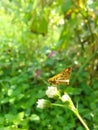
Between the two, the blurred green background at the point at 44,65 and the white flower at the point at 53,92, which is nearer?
the white flower at the point at 53,92

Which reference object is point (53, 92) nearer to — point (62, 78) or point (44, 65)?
point (62, 78)

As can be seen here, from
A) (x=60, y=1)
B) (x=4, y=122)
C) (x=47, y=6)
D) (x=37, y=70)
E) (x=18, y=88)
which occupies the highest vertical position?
(x=47, y=6)

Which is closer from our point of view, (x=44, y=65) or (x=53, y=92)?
(x=53, y=92)

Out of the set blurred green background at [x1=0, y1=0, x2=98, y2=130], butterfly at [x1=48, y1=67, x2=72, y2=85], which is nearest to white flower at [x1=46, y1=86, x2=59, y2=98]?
butterfly at [x1=48, y1=67, x2=72, y2=85]

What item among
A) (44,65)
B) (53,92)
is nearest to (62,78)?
(53,92)

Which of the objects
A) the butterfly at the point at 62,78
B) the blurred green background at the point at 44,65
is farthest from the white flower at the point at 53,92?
the blurred green background at the point at 44,65

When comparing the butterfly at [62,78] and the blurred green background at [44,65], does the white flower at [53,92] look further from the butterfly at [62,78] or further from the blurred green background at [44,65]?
the blurred green background at [44,65]

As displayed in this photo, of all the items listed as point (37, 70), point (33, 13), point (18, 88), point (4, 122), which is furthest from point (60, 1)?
point (4, 122)

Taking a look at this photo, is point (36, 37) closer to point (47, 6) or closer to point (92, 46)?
point (47, 6)

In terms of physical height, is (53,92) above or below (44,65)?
below
